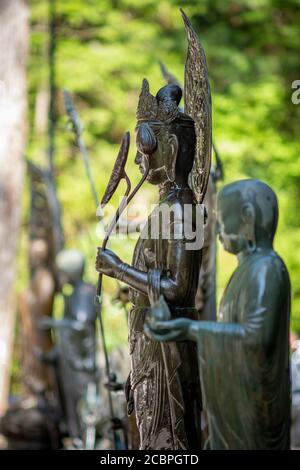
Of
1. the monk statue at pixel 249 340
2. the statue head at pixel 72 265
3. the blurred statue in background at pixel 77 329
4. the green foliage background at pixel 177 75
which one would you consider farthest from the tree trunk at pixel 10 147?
the monk statue at pixel 249 340

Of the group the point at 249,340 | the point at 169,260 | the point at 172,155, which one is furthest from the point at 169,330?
the point at 172,155

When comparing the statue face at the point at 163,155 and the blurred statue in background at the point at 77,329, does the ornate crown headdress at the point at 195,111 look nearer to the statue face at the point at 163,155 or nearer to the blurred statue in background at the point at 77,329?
the statue face at the point at 163,155

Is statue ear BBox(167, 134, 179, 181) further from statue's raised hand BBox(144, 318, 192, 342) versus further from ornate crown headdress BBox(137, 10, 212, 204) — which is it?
statue's raised hand BBox(144, 318, 192, 342)

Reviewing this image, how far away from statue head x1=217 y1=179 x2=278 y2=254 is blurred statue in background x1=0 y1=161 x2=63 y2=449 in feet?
33.1

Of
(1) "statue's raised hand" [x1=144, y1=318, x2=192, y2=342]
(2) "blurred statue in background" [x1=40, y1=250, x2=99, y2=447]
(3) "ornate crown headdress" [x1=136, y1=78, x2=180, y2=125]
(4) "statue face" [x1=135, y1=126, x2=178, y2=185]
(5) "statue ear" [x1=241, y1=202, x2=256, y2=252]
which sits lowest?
(2) "blurred statue in background" [x1=40, y1=250, x2=99, y2=447]

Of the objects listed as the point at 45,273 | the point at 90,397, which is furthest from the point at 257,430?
the point at 45,273

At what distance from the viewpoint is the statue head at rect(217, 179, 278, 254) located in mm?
4770

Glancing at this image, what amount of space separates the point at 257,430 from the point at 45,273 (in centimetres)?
1138

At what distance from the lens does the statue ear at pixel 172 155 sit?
19.1 feet

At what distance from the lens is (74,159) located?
23328mm

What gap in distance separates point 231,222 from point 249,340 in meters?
0.55

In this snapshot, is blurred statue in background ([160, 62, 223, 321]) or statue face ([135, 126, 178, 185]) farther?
blurred statue in background ([160, 62, 223, 321])

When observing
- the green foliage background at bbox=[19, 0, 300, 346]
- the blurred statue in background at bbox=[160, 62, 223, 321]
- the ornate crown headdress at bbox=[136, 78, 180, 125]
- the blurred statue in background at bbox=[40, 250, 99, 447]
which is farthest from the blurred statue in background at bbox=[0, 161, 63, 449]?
the ornate crown headdress at bbox=[136, 78, 180, 125]
